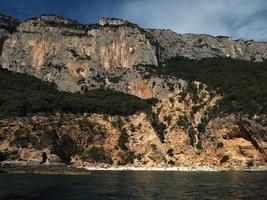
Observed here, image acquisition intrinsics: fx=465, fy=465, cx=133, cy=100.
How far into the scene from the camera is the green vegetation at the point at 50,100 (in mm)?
155125

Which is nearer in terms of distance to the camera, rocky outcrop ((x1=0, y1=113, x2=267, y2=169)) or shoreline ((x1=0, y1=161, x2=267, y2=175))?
shoreline ((x1=0, y1=161, x2=267, y2=175))

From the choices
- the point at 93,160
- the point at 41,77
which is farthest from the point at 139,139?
the point at 41,77

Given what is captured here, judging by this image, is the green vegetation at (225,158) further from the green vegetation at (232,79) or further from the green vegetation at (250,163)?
the green vegetation at (232,79)

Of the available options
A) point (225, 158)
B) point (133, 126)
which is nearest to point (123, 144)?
point (133, 126)

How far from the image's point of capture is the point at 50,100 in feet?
531

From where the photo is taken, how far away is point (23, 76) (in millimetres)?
190625

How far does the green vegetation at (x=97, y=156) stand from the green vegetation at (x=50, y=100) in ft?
53.0

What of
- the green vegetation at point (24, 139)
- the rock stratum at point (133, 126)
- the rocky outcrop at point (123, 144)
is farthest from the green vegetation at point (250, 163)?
the green vegetation at point (24, 139)

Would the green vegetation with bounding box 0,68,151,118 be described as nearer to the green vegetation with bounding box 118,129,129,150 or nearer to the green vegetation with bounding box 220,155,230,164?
the green vegetation with bounding box 118,129,129,150

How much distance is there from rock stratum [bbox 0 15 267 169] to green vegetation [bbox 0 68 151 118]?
2371 mm

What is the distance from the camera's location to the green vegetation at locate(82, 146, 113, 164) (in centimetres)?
15425

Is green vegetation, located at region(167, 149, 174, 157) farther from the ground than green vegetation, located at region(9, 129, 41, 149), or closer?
closer

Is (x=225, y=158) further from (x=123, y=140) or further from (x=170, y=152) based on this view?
(x=123, y=140)

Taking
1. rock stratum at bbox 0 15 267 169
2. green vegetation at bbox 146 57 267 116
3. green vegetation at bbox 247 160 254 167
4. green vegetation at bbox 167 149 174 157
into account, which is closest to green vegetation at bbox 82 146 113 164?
rock stratum at bbox 0 15 267 169
